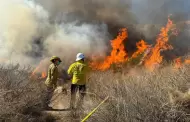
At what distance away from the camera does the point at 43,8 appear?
22844mm

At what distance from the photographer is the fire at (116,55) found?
785 inches

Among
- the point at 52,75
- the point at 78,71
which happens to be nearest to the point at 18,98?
the point at 78,71

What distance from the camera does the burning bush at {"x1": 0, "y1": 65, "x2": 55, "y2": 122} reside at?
8523 mm

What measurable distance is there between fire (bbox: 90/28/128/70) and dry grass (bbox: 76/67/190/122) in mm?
11856

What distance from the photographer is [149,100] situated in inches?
275

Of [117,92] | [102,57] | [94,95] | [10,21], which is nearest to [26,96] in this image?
[94,95]

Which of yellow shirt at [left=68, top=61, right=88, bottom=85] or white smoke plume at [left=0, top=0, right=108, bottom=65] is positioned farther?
white smoke plume at [left=0, top=0, right=108, bottom=65]

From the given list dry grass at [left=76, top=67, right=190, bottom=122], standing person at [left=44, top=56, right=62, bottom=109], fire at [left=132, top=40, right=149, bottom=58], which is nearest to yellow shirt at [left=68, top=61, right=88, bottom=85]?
standing person at [left=44, top=56, right=62, bottom=109]

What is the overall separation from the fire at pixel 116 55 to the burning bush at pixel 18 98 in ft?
29.7

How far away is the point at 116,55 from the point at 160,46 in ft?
9.34

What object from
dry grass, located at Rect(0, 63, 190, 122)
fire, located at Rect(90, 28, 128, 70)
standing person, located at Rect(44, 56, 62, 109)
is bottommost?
dry grass, located at Rect(0, 63, 190, 122)

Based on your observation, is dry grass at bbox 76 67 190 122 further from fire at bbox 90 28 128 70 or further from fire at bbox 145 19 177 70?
fire at bbox 145 19 177 70

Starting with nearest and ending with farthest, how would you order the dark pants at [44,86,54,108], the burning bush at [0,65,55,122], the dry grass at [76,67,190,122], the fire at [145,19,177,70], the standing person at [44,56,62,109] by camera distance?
the dry grass at [76,67,190,122], the burning bush at [0,65,55,122], the dark pants at [44,86,54,108], the standing person at [44,56,62,109], the fire at [145,19,177,70]

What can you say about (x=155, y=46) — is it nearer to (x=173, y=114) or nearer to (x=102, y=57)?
(x=102, y=57)
